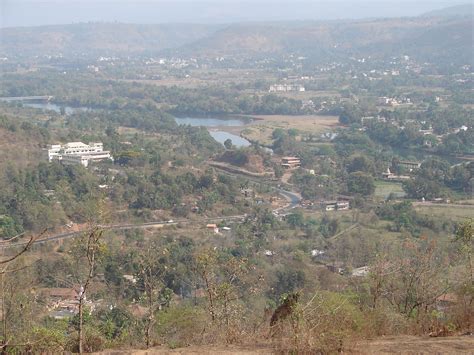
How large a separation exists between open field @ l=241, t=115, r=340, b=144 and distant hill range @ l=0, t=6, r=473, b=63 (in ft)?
102

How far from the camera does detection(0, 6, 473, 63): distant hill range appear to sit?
78.1 meters

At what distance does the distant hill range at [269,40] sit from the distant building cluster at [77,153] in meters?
49.9

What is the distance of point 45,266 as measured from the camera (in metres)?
13.8

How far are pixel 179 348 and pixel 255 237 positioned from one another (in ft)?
37.8

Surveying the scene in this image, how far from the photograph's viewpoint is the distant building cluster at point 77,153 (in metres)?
23.7

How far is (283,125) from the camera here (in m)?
38.8

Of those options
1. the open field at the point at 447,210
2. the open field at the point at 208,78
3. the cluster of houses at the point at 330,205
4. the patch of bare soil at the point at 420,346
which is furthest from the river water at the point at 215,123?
the patch of bare soil at the point at 420,346

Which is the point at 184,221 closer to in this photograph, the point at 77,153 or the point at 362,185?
the point at 362,185

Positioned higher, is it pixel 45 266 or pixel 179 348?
pixel 179 348

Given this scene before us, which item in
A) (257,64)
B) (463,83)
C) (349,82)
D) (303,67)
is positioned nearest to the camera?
(463,83)

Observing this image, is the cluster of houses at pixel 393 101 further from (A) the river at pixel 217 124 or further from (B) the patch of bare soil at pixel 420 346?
(B) the patch of bare soil at pixel 420 346

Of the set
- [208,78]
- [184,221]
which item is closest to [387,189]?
[184,221]

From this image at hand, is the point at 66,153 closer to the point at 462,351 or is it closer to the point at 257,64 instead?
the point at 462,351

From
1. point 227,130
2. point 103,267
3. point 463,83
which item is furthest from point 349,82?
point 103,267
